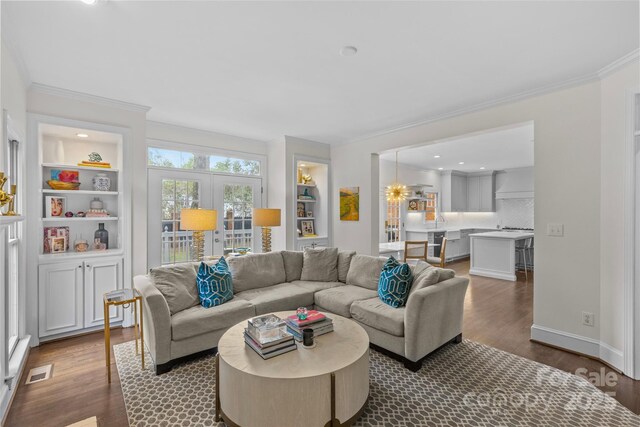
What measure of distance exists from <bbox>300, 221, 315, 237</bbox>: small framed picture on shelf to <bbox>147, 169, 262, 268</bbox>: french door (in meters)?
0.86

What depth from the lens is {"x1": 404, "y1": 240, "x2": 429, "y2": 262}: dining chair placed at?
5.27 m

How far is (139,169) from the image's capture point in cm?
372

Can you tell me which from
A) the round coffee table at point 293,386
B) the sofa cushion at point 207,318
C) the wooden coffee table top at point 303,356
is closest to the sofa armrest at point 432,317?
the wooden coffee table top at point 303,356

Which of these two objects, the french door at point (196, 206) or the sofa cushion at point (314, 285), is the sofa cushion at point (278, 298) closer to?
the sofa cushion at point (314, 285)

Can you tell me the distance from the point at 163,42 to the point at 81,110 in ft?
5.97

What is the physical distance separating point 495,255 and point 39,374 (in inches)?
276

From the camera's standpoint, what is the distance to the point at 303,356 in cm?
197

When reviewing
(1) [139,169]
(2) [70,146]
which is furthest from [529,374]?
(2) [70,146]

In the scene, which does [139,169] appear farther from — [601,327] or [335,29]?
[601,327]

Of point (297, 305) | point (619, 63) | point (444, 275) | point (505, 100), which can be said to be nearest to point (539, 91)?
point (505, 100)

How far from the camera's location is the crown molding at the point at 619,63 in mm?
2444

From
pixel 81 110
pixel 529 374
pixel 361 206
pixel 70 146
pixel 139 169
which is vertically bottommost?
pixel 529 374

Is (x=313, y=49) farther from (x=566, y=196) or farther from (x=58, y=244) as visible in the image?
(x=58, y=244)

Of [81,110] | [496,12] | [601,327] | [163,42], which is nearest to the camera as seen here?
[496,12]
